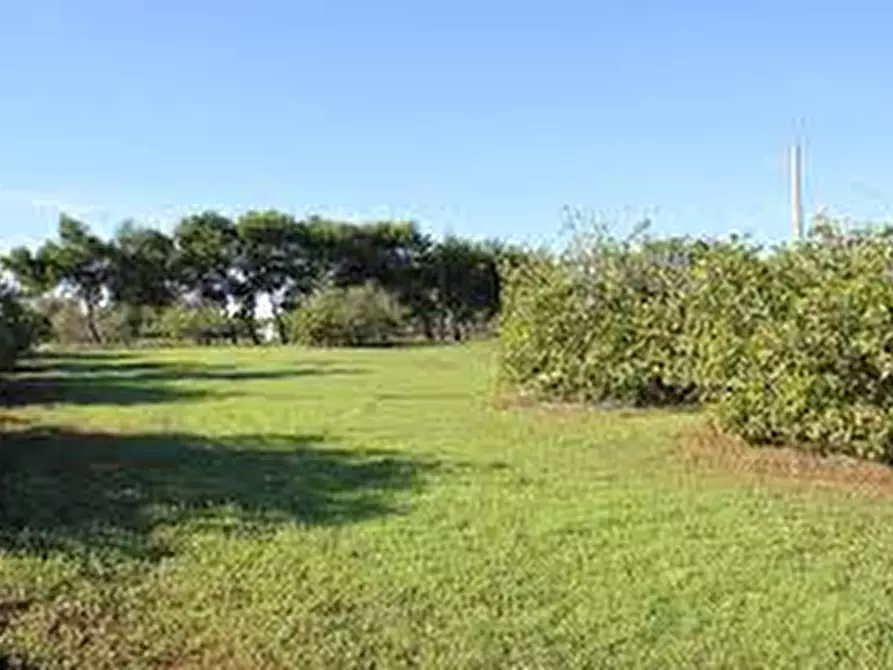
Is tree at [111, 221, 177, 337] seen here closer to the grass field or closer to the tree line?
the tree line

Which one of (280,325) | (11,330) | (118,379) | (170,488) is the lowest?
(280,325)

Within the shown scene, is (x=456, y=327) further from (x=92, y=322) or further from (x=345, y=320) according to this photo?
(x=345, y=320)

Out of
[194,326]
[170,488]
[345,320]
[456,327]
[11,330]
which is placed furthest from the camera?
[456,327]

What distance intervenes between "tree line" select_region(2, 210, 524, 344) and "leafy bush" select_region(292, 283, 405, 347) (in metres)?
4.55

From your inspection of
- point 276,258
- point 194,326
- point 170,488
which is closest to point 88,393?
point 170,488

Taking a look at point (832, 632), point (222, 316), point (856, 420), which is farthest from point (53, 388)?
point (222, 316)

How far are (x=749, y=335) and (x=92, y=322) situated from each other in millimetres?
59990

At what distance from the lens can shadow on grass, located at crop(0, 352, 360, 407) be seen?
23938 mm

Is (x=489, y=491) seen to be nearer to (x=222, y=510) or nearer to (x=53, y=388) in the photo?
(x=222, y=510)

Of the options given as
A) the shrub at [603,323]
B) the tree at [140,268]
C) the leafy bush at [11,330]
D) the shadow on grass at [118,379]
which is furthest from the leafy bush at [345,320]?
the shrub at [603,323]

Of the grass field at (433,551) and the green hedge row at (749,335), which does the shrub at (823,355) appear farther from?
the grass field at (433,551)

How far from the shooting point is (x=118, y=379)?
2991 cm

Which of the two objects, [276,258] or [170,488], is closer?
[170,488]

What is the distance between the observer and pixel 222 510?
11.5 m
